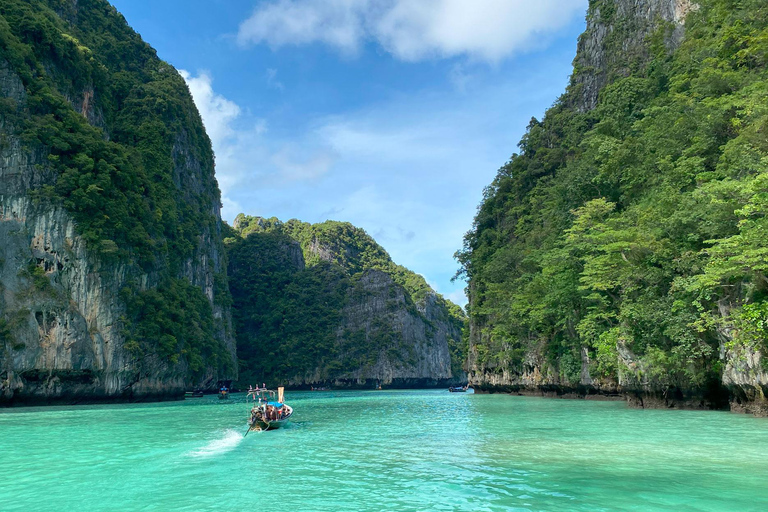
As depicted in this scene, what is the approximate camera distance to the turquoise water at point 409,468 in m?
8.23

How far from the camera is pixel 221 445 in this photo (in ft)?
50.8

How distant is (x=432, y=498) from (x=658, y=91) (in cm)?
3370

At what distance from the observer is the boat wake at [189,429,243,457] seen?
45.9 feet

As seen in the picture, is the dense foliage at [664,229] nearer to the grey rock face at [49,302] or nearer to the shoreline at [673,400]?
the shoreline at [673,400]

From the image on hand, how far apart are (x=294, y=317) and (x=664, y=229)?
8980cm

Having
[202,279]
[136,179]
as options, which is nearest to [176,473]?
[136,179]

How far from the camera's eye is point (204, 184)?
2904 inches

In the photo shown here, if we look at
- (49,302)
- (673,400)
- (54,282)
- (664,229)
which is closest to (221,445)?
(664,229)

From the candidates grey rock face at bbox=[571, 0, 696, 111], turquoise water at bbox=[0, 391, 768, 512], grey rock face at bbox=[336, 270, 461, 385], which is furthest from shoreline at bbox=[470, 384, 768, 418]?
grey rock face at bbox=[336, 270, 461, 385]

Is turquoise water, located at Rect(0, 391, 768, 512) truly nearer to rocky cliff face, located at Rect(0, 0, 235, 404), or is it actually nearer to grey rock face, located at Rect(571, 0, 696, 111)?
rocky cliff face, located at Rect(0, 0, 235, 404)

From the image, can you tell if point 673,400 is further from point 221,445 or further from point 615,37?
point 615,37

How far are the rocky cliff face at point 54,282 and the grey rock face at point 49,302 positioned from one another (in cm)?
7

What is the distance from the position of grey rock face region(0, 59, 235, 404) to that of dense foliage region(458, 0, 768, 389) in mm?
29996

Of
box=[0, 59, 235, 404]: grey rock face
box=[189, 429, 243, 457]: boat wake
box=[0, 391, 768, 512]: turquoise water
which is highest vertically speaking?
box=[0, 59, 235, 404]: grey rock face
